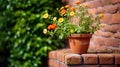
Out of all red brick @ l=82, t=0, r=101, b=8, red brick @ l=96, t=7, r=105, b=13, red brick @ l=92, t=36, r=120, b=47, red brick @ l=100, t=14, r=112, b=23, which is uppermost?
red brick @ l=82, t=0, r=101, b=8

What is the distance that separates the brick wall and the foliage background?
29.9 inches

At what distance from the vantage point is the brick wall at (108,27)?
222 centimetres

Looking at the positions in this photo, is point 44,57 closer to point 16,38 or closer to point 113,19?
point 16,38

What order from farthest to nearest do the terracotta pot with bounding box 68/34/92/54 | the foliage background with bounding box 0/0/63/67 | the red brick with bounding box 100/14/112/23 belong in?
the foliage background with bounding box 0/0/63/67 < the red brick with bounding box 100/14/112/23 < the terracotta pot with bounding box 68/34/92/54

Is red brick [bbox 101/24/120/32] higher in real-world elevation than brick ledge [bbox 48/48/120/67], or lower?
higher

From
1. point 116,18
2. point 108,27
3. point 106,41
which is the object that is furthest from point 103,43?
point 116,18

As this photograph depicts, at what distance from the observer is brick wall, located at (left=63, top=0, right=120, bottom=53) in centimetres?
222

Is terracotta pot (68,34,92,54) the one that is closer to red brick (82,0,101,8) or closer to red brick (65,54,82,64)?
red brick (65,54,82,64)

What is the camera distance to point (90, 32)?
2072mm

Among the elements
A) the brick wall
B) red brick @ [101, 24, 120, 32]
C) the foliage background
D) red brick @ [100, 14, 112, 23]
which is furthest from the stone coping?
the foliage background

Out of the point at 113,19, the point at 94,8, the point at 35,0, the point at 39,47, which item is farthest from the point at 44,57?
the point at 113,19

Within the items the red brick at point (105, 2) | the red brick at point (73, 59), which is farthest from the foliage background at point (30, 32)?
the red brick at point (73, 59)

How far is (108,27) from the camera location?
7.79ft

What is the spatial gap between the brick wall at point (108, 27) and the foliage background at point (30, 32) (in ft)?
2.49
